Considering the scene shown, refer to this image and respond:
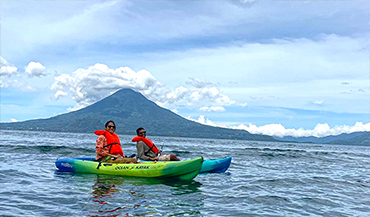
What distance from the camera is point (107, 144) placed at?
59.6 feet

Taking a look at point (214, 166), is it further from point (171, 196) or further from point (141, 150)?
point (171, 196)

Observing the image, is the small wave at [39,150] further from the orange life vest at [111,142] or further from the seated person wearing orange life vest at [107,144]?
the orange life vest at [111,142]

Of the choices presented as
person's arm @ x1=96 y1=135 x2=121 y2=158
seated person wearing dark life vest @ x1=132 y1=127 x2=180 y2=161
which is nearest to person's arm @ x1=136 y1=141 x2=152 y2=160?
seated person wearing dark life vest @ x1=132 y1=127 x2=180 y2=161

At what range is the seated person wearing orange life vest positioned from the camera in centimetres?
1784

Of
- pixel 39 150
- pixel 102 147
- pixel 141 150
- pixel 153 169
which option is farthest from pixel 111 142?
pixel 39 150

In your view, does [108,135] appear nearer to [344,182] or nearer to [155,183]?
[155,183]

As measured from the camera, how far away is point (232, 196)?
13445 millimetres

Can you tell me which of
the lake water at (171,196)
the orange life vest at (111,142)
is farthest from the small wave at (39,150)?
the orange life vest at (111,142)

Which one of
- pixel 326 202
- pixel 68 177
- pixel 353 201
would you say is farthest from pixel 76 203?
pixel 353 201

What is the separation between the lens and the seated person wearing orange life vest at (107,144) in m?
17.8

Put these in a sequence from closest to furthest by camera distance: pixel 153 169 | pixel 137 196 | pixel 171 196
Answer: pixel 137 196 → pixel 171 196 → pixel 153 169

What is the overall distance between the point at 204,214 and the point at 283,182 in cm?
874

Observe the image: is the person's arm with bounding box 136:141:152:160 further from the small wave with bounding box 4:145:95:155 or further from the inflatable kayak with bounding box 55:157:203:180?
the small wave with bounding box 4:145:95:155

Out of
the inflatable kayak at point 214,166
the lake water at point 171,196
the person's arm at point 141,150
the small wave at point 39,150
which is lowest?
the lake water at point 171,196
